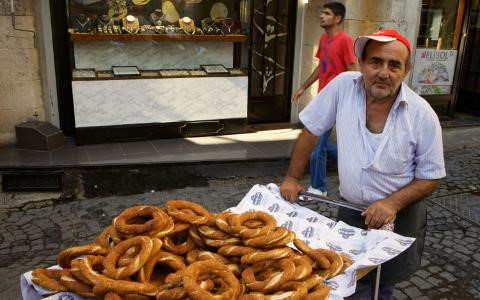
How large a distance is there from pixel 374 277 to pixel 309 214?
20.9 inches

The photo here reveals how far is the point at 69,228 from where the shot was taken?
15.6ft

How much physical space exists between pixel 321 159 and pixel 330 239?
3.10 metres

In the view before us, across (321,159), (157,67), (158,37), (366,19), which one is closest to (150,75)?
(157,67)

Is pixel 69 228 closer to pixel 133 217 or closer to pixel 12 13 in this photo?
pixel 133 217

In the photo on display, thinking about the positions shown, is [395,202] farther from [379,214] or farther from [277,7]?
[277,7]

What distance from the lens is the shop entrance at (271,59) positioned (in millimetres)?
8039

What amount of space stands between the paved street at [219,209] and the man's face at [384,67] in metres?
2.14

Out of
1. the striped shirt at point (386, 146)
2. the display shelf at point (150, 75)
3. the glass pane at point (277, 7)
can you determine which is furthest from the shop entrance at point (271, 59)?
the striped shirt at point (386, 146)

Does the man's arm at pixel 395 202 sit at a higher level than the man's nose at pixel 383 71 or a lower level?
lower

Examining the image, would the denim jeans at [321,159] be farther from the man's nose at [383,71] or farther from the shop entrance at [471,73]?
the shop entrance at [471,73]

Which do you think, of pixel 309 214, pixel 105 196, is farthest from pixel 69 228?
pixel 309 214

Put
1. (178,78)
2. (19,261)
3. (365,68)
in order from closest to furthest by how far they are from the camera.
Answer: (365,68) → (19,261) → (178,78)

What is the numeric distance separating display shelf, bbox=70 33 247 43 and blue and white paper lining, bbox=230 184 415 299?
4928mm

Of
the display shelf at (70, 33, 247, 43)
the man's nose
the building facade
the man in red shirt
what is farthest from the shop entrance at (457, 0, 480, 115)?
the man's nose
